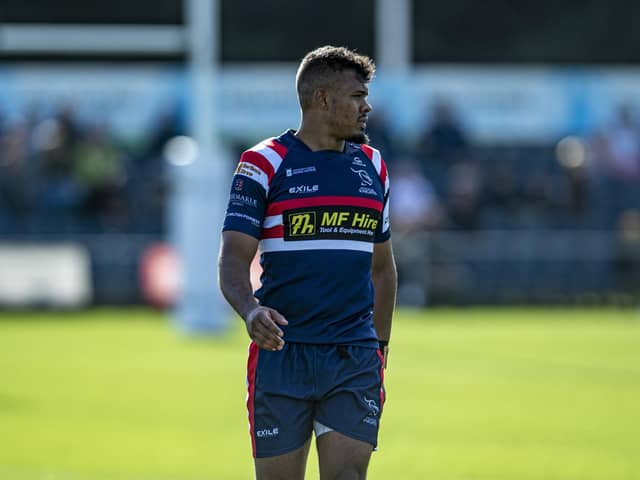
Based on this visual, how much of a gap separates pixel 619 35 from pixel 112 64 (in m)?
10.9

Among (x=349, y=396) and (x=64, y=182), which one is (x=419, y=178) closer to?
(x=64, y=182)

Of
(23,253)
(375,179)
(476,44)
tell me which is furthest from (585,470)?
(476,44)

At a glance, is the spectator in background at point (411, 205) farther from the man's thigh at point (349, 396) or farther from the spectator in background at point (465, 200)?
the man's thigh at point (349, 396)

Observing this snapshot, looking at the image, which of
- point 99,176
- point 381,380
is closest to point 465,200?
point 99,176

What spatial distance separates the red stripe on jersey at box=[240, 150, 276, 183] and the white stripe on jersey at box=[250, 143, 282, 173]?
1cm

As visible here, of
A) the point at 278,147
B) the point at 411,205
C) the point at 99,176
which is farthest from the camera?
the point at 411,205

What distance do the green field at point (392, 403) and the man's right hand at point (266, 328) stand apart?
149 inches

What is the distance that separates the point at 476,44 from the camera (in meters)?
30.1

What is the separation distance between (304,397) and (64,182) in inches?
711

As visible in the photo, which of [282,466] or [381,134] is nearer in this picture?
[282,466]

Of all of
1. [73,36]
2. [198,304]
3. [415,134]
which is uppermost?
[73,36]

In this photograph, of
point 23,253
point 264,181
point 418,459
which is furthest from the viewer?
point 23,253

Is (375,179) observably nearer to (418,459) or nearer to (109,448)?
(418,459)

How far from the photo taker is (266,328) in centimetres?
517
